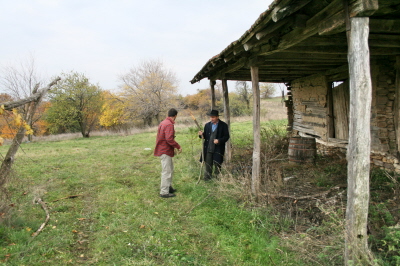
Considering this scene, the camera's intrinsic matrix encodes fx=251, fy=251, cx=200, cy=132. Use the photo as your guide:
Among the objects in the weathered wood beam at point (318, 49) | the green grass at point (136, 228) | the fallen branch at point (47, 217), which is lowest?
the green grass at point (136, 228)

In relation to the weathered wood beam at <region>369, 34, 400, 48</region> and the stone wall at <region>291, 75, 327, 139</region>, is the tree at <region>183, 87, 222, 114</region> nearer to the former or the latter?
the stone wall at <region>291, 75, 327, 139</region>

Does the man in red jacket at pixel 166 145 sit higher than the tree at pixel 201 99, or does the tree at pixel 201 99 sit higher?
the tree at pixel 201 99

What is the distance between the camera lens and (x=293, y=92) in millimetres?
9625

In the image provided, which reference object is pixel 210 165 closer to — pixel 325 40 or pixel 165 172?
pixel 165 172

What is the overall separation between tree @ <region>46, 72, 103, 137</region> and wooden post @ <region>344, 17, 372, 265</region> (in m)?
24.7

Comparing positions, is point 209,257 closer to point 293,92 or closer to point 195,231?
point 195,231

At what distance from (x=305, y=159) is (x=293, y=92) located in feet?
13.0

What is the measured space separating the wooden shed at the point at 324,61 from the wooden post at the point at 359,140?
278mm

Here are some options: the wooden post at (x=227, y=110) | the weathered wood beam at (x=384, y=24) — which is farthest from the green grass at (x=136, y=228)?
the weathered wood beam at (x=384, y=24)

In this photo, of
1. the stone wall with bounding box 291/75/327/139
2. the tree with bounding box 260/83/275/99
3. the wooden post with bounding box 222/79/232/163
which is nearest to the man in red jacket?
the wooden post with bounding box 222/79/232/163

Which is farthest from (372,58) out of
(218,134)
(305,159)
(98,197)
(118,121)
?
(118,121)

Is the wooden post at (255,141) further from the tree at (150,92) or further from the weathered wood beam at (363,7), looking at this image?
the tree at (150,92)

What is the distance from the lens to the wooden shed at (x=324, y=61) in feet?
9.69

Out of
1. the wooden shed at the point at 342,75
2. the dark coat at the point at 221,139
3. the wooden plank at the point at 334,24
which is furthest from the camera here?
the dark coat at the point at 221,139
